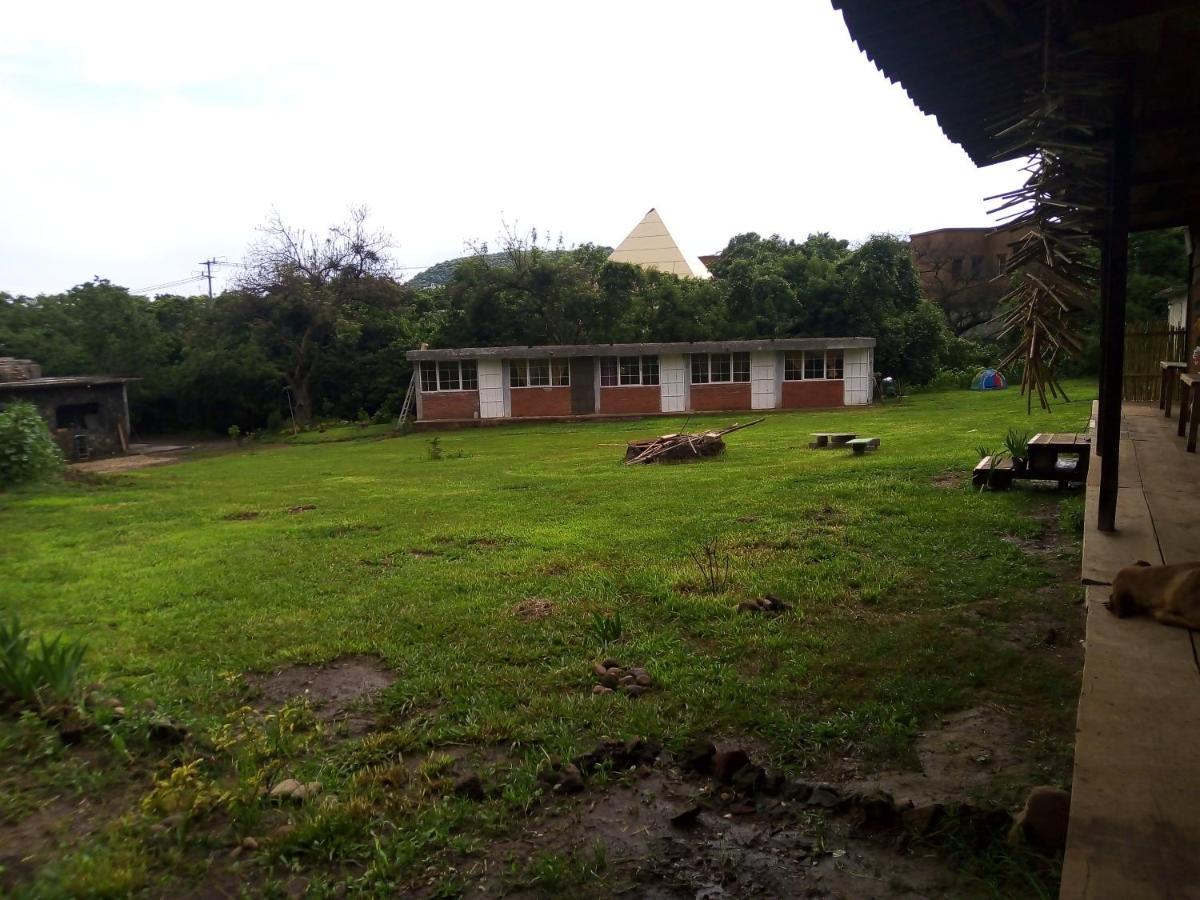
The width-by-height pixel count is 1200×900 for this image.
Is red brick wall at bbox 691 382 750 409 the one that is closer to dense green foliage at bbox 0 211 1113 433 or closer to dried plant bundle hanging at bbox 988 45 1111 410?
dense green foliage at bbox 0 211 1113 433

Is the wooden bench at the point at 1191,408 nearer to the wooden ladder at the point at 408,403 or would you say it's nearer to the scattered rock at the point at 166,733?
the scattered rock at the point at 166,733

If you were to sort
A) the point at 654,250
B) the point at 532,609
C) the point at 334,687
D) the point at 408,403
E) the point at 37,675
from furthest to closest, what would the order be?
the point at 654,250
the point at 408,403
the point at 532,609
the point at 334,687
the point at 37,675

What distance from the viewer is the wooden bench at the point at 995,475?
9289mm

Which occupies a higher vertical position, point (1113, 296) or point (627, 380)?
point (1113, 296)

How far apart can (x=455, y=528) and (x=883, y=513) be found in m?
4.54

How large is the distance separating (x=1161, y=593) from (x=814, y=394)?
24463 millimetres

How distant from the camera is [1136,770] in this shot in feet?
6.75

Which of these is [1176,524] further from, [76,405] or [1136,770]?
[76,405]

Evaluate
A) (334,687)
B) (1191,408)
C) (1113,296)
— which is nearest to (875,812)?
(1113,296)

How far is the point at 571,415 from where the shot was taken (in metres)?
27.5

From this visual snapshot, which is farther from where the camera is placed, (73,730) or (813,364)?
(813,364)

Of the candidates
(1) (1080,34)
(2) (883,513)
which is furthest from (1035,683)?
(2) (883,513)

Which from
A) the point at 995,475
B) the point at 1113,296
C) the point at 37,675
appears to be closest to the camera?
the point at 1113,296

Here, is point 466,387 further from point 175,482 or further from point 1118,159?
point 1118,159
